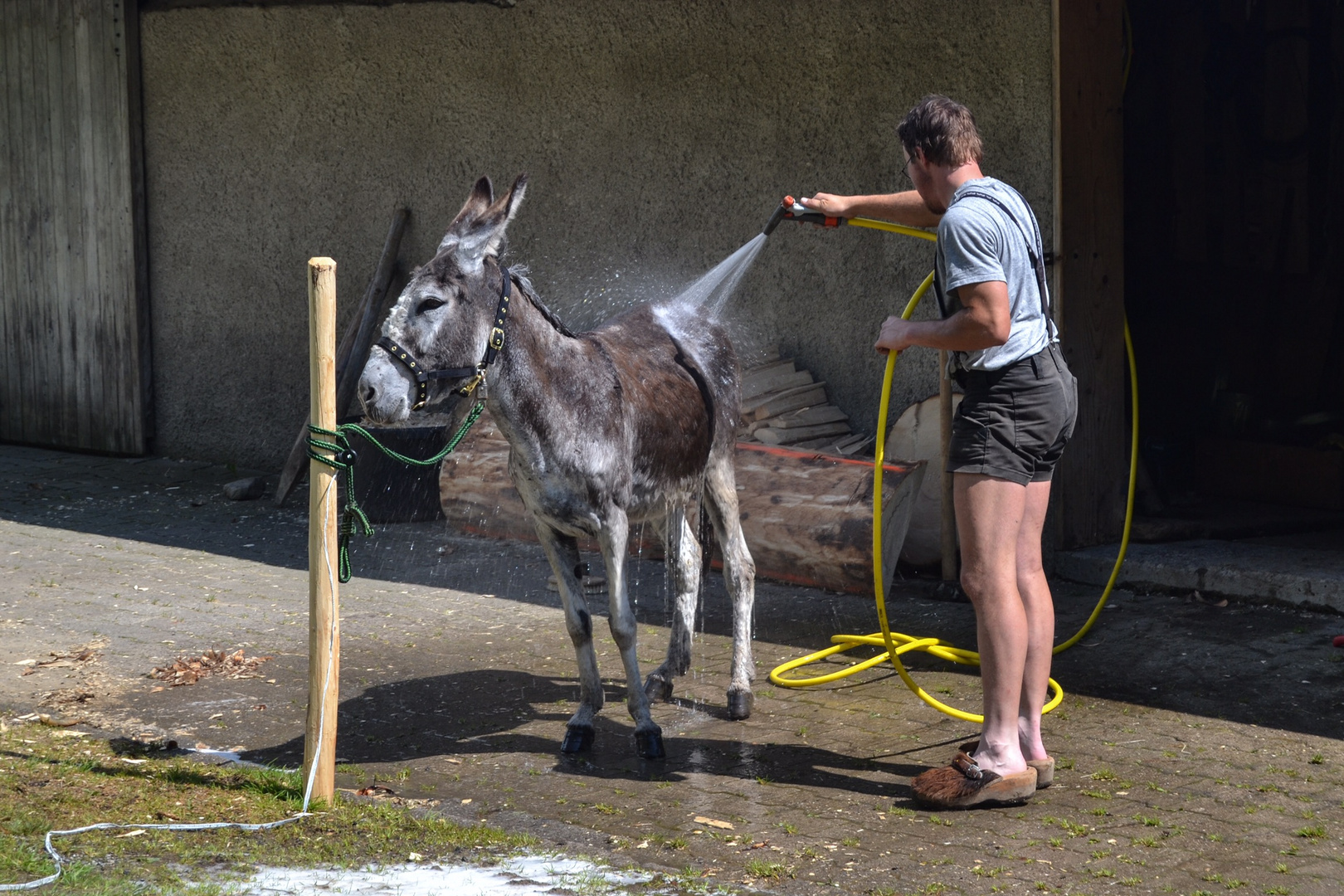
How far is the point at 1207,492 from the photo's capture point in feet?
31.3

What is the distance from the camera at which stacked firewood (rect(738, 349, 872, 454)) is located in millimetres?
8852

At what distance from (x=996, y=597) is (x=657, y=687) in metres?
1.86

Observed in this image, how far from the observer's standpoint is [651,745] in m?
5.54

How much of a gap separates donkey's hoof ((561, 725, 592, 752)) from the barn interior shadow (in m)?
0.03

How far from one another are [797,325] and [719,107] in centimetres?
149

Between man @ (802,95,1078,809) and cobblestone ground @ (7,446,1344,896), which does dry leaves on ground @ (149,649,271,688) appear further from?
man @ (802,95,1078,809)

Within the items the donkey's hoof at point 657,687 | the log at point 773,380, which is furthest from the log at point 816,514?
the donkey's hoof at point 657,687

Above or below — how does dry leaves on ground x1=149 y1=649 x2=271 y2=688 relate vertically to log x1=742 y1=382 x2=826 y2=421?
below

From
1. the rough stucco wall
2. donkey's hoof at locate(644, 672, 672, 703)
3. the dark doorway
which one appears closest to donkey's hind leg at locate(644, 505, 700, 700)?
donkey's hoof at locate(644, 672, 672, 703)

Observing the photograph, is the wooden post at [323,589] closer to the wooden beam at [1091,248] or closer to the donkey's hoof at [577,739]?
the donkey's hoof at [577,739]

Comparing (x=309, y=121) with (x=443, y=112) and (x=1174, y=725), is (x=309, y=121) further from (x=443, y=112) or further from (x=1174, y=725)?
(x=1174, y=725)

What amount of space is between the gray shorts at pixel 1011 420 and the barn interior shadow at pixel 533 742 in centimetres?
117

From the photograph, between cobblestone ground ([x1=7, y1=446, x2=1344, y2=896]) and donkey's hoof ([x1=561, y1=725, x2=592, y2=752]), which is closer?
cobblestone ground ([x1=7, y1=446, x2=1344, y2=896])

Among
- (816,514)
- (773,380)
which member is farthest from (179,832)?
(773,380)
